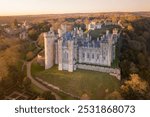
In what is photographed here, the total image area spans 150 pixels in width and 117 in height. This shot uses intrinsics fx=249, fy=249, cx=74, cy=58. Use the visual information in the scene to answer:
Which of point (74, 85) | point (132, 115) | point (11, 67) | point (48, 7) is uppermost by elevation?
point (48, 7)

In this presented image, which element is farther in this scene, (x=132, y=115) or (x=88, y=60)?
(x=88, y=60)

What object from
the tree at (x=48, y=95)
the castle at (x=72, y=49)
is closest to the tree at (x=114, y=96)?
the castle at (x=72, y=49)

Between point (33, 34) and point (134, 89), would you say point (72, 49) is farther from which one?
point (134, 89)

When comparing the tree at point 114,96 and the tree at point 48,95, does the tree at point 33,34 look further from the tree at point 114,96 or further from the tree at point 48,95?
the tree at point 114,96

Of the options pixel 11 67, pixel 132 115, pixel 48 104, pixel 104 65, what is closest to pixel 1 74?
pixel 11 67

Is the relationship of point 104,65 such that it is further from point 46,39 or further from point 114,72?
point 46,39

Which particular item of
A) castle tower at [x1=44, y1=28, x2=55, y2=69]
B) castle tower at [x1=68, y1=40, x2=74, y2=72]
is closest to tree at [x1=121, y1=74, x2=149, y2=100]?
castle tower at [x1=68, y1=40, x2=74, y2=72]

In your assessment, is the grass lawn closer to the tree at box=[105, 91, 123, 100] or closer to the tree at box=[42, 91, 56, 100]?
the tree at box=[105, 91, 123, 100]
